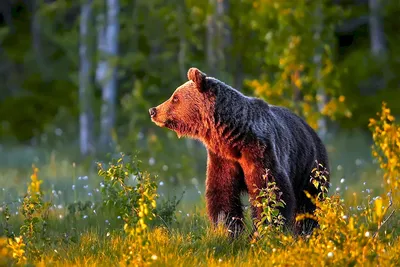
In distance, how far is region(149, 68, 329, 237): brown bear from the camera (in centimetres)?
709

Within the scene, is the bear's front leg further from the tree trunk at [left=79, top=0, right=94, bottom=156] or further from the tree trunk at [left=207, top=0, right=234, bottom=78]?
the tree trunk at [left=79, top=0, right=94, bottom=156]

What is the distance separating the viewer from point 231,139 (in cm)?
711

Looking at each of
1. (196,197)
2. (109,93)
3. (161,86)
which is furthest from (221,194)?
(161,86)

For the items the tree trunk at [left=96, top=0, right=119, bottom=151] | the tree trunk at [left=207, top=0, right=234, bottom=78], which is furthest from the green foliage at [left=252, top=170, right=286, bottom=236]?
the tree trunk at [left=96, top=0, right=119, bottom=151]

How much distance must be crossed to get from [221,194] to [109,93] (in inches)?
395

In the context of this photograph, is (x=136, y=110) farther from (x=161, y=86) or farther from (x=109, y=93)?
(x=161, y=86)

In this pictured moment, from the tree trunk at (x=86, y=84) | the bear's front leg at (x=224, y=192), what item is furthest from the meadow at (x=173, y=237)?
the tree trunk at (x=86, y=84)

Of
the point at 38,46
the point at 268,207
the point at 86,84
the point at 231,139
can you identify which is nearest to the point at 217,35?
the point at 86,84

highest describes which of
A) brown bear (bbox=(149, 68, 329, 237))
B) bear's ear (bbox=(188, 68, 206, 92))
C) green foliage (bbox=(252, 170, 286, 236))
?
bear's ear (bbox=(188, 68, 206, 92))

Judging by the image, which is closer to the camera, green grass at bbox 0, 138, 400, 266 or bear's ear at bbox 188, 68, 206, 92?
green grass at bbox 0, 138, 400, 266

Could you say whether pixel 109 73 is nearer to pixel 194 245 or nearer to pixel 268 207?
pixel 194 245

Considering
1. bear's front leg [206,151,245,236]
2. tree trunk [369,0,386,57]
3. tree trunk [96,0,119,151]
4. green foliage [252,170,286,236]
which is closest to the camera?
green foliage [252,170,286,236]

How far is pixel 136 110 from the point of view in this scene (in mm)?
16203

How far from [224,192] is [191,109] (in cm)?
78
